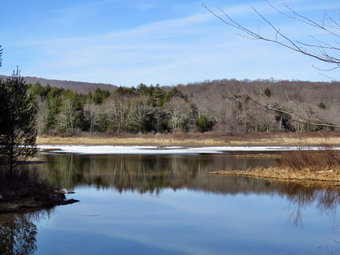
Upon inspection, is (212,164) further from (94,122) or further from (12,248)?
(94,122)

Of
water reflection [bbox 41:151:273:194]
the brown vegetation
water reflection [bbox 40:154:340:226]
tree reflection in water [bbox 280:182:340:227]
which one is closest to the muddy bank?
the brown vegetation

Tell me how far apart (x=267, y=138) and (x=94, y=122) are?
83.5 ft

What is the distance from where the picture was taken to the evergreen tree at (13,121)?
55.0 ft

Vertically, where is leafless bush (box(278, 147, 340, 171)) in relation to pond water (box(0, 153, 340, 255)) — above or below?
above

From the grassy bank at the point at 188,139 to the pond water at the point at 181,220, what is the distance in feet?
107

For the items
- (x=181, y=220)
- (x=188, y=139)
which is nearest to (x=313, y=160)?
(x=181, y=220)

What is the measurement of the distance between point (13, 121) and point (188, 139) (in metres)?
42.3

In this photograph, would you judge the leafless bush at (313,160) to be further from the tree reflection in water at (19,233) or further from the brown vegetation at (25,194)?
the tree reflection in water at (19,233)

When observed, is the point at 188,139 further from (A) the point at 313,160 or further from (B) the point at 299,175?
(B) the point at 299,175

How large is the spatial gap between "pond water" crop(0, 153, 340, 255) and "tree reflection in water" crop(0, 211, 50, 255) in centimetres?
2

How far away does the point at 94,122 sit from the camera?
6831 centimetres

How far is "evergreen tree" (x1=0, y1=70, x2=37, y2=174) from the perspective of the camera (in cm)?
1675

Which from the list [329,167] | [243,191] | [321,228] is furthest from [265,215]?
[329,167]

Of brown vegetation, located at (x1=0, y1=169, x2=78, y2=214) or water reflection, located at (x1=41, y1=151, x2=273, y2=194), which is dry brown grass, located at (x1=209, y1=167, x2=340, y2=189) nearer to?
water reflection, located at (x1=41, y1=151, x2=273, y2=194)
